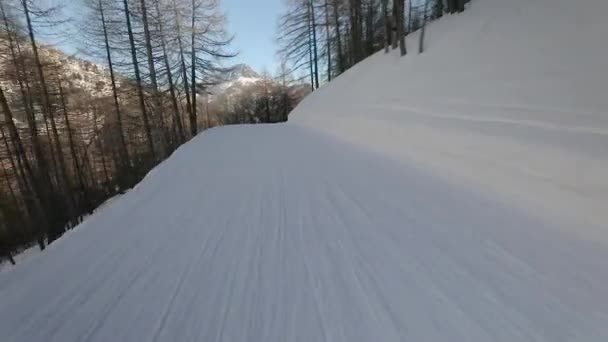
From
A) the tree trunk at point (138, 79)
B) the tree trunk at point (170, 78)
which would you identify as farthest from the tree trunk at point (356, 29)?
the tree trunk at point (138, 79)

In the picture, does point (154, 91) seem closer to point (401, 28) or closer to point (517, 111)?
point (401, 28)

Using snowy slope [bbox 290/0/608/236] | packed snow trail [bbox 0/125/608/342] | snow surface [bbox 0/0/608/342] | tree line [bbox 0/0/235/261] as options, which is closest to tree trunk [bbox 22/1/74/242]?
tree line [bbox 0/0/235/261]

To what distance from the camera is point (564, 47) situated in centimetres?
457

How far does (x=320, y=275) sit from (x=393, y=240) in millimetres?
819

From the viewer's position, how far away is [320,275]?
210 cm

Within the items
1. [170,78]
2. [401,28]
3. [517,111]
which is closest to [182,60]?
[170,78]

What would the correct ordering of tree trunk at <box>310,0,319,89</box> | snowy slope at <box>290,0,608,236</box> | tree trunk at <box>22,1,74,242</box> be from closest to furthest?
snowy slope at <box>290,0,608,236</box> → tree trunk at <box>22,1,74,242</box> → tree trunk at <box>310,0,319,89</box>

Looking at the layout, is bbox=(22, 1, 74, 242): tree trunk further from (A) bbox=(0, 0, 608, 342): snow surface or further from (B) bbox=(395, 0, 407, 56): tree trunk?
(B) bbox=(395, 0, 407, 56): tree trunk

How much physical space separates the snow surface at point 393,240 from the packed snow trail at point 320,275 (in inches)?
0.5

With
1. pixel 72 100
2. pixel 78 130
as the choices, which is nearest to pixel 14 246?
pixel 78 130

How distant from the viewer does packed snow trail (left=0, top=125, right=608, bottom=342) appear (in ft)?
5.43

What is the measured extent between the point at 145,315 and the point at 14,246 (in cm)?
2017

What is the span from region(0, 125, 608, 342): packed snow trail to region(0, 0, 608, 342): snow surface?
0.01 meters

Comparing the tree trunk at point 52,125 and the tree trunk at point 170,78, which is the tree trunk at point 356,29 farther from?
the tree trunk at point 52,125
